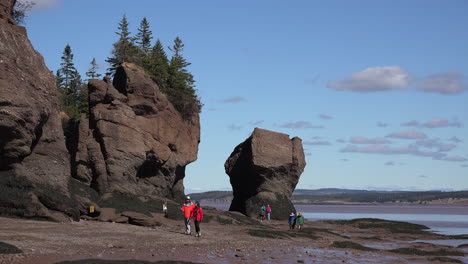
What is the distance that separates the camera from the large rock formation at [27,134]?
112ft

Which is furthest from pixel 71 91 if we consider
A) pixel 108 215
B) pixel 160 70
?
pixel 108 215

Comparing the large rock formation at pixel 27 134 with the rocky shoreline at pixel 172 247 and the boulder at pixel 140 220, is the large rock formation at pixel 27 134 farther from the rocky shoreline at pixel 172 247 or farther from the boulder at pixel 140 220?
the boulder at pixel 140 220

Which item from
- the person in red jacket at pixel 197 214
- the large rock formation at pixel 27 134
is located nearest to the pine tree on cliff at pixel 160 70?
the large rock formation at pixel 27 134

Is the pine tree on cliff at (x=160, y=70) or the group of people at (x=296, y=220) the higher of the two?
the pine tree on cliff at (x=160, y=70)

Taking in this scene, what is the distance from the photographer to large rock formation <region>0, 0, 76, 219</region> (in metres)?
34.3

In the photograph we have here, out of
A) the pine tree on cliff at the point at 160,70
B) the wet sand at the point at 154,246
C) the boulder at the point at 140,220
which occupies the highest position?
the pine tree on cliff at the point at 160,70

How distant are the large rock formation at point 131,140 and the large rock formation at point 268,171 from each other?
8.18m

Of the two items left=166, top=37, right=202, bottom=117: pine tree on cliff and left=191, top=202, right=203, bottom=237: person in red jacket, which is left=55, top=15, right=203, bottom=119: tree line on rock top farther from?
left=191, top=202, right=203, bottom=237: person in red jacket

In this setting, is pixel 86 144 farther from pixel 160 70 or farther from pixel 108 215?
pixel 160 70

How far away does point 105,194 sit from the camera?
161 ft

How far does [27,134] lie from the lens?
3600cm

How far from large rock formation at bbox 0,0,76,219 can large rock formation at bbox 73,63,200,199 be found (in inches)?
397

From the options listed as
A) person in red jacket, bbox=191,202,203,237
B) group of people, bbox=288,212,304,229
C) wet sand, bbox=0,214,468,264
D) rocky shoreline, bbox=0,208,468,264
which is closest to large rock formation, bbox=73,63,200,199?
rocky shoreline, bbox=0,208,468,264

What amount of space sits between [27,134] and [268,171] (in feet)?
124
